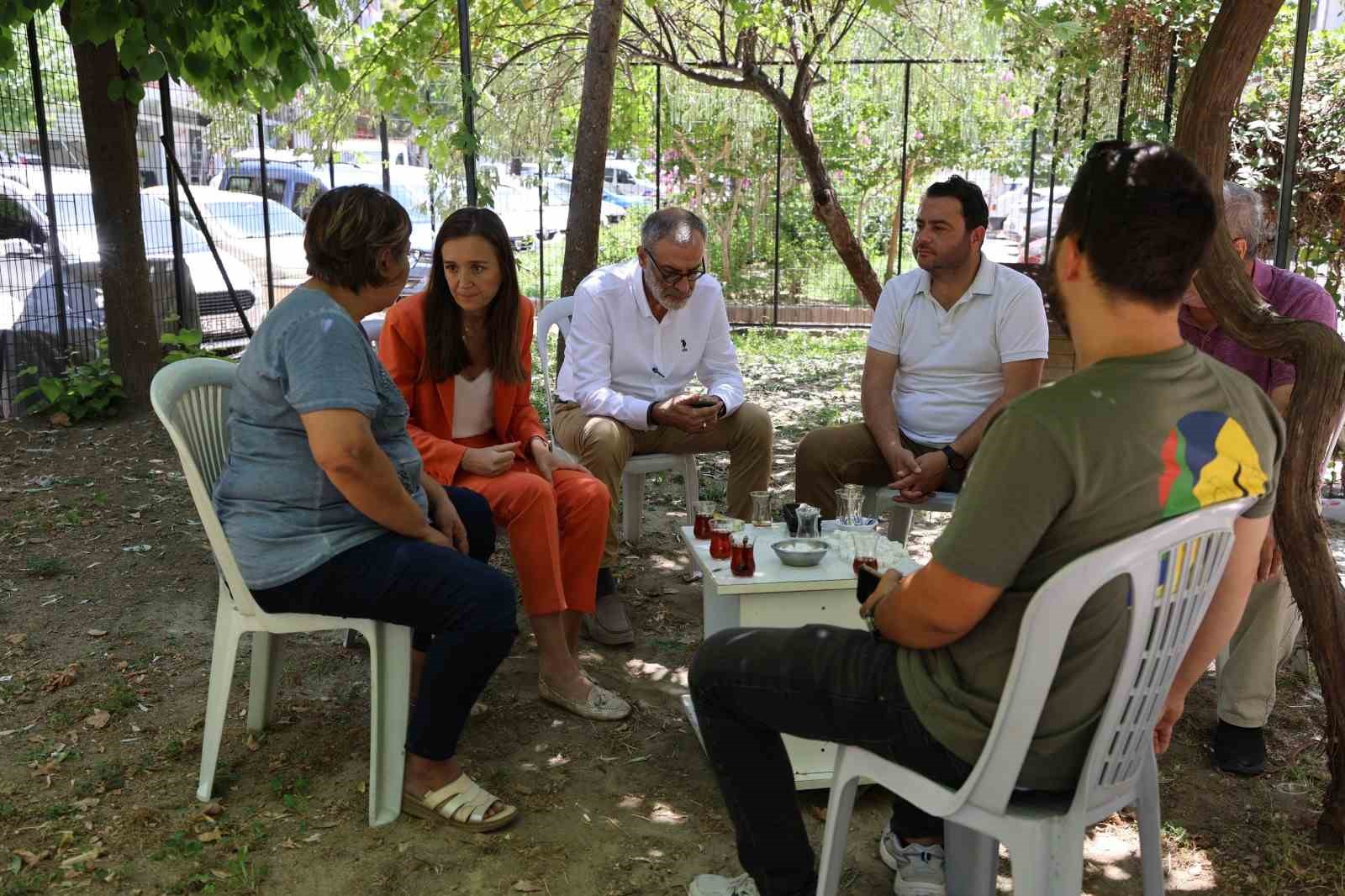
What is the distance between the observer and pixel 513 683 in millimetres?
3451

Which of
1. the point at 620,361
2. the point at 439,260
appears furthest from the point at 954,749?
the point at 620,361

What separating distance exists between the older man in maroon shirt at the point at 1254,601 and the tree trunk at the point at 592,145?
2866 mm

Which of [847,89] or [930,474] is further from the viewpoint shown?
[847,89]

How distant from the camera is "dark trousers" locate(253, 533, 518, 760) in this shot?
2561 millimetres

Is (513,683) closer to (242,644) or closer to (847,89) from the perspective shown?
(242,644)

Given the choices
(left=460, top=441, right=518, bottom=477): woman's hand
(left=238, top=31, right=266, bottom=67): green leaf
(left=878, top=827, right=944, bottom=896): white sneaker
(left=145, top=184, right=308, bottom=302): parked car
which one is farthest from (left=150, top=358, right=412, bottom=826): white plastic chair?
(left=145, top=184, right=308, bottom=302): parked car

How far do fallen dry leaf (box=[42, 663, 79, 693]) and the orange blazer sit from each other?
3.93 feet

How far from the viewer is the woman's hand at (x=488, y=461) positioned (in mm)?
3285

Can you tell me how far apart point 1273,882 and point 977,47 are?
6786 millimetres

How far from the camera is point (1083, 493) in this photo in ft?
5.24

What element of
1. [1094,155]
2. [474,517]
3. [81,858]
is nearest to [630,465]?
[474,517]

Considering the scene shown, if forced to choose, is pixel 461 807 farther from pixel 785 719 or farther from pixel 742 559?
pixel 785 719

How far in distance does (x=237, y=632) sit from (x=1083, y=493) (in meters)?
1.96

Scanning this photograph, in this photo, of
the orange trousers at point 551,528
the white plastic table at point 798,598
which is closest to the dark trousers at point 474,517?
the orange trousers at point 551,528
